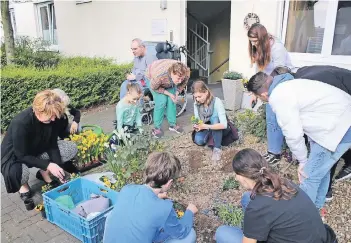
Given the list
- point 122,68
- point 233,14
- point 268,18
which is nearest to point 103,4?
point 122,68

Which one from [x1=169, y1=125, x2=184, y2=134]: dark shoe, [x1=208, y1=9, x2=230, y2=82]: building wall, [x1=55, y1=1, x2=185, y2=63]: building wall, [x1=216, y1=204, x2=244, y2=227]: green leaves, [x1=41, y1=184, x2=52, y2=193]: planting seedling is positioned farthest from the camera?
[x1=208, y1=9, x2=230, y2=82]: building wall

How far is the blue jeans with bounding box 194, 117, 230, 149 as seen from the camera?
4.16 meters

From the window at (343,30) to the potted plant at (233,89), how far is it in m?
1.76

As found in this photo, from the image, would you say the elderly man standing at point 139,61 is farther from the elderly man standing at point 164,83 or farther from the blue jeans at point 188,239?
the blue jeans at point 188,239

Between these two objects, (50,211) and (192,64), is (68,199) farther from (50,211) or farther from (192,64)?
(192,64)

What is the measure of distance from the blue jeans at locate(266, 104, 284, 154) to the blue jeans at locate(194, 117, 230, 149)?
0.62 meters

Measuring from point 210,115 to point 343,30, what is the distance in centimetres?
298

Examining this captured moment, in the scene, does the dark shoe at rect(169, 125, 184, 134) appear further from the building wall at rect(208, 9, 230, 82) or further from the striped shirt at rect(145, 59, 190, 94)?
the building wall at rect(208, 9, 230, 82)

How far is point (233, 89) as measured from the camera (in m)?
6.29

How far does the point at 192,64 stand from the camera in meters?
10.8

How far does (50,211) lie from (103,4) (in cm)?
781

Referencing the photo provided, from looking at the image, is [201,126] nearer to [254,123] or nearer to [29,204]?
[254,123]

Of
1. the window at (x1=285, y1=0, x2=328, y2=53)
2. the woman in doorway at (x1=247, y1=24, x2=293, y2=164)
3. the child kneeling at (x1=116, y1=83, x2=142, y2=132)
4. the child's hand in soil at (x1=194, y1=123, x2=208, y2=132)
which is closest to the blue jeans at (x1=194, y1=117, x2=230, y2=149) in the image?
the child's hand in soil at (x1=194, y1=123, x2=208, y2=132)

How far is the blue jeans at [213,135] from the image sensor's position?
4.16m
